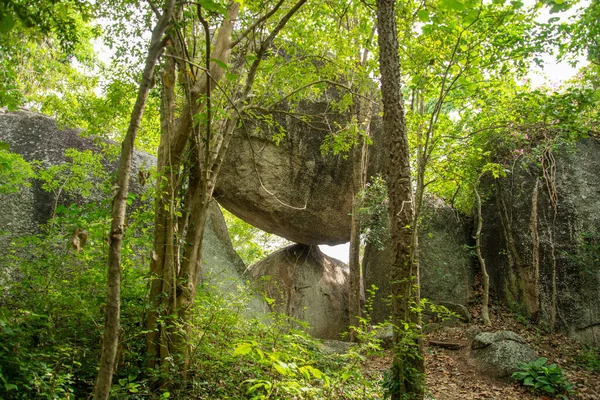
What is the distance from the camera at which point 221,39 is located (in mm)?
4355

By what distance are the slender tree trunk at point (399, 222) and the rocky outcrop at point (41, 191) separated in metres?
2.88

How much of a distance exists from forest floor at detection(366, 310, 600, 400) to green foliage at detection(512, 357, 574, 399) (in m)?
0.11

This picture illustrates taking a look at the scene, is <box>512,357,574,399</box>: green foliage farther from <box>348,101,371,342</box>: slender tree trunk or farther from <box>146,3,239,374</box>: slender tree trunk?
<box>146,3,239,374</box>: slender tree trunk

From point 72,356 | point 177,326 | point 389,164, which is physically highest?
point 389,164

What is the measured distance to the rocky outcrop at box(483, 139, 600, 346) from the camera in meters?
7.52

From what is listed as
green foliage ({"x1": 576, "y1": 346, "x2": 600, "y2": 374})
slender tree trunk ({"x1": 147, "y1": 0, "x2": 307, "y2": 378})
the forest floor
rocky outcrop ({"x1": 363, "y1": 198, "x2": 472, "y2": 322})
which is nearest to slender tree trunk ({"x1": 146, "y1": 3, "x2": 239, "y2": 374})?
slender tree trunk ({"x1": 147, "y1": 0, "x2": 307, "y2": 378})

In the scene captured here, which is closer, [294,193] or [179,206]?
[179,206]

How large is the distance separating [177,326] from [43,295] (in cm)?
113

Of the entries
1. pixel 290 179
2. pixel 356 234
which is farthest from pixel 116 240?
pixel 290 179

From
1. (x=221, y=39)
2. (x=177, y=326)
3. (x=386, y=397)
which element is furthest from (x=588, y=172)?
(x=177, y=326)

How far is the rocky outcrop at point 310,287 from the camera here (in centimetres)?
1120

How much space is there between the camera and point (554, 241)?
8.08 metres

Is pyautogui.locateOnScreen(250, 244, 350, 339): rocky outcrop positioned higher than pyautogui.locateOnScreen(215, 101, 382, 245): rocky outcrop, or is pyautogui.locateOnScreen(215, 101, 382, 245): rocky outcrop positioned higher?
pyautogui.locateOnScreen(215, 101, 382, 245): rocky outcrop

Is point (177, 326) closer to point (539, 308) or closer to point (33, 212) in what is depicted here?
point (33, 212)
